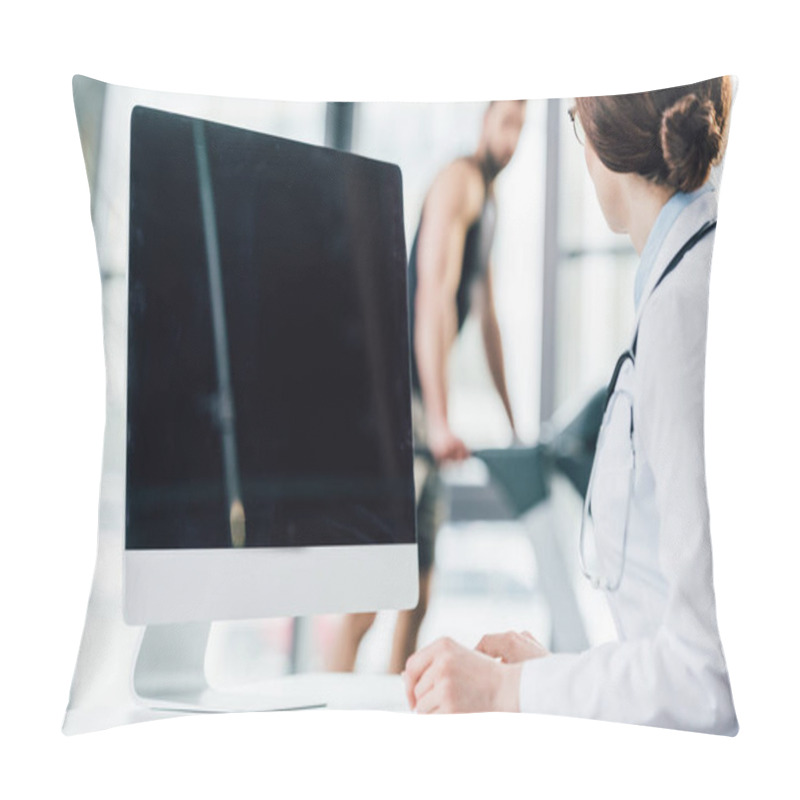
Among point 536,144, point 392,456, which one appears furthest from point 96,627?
point 536,144

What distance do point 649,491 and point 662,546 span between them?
0.08m

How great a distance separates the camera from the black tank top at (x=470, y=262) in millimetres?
1643

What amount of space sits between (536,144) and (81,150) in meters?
0.64

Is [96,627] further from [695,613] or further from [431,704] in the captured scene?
[695,613]

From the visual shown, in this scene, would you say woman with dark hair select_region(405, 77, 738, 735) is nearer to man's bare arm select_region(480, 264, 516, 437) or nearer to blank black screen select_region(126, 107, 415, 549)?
man's bare arm select_region(480, 264, 516, 437)

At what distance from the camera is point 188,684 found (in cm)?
158

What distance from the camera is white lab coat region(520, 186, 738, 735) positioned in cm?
155

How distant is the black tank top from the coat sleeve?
24 centimetres

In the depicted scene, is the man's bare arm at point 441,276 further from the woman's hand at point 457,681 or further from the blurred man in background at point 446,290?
the woman's hand at point 457,681

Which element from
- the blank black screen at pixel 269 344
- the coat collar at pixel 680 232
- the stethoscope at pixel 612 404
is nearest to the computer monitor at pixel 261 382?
the blank black screen at pixel 269 344

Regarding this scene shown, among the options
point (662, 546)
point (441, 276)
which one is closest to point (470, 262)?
point (441, 276)

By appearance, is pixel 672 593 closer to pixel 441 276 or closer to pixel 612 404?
pixel 612 404

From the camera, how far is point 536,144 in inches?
65.2

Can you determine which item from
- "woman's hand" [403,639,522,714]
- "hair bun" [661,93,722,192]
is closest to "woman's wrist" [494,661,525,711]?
"woman's hand" [403,639,522,714]
